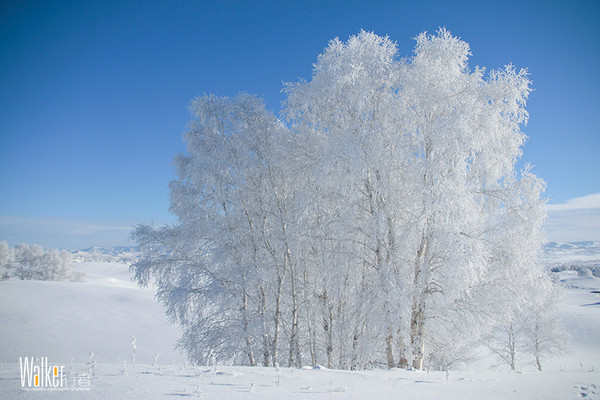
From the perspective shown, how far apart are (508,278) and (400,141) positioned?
481 centimetres

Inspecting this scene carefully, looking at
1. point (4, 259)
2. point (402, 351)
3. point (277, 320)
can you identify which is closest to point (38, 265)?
point (4, 259)

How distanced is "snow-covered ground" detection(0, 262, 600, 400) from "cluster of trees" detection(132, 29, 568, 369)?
6.32 feet

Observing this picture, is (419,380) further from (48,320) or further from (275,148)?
(48,320)

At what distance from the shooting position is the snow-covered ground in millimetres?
4219

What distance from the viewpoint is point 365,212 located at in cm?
980

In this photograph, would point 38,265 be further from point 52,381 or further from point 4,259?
point 52,381

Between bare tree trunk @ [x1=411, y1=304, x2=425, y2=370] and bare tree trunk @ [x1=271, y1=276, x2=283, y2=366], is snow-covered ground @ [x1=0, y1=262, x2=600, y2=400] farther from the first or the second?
bare tree trunk @ [x1=271, y1=276, x2=283, y2=366]

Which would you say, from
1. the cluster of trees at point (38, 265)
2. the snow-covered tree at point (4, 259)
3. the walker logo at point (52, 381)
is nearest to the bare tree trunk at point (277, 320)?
the walker logo at point (52, 381)

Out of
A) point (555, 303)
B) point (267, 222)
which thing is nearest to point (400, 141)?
point (267, 222)

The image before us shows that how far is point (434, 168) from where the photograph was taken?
7789mm

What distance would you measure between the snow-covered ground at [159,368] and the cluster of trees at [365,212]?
193cm

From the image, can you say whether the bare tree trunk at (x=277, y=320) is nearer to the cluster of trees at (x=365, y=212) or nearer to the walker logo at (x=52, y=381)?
the cluster of trees at (x=365, y=212)

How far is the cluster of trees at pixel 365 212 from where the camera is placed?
25.8 ft

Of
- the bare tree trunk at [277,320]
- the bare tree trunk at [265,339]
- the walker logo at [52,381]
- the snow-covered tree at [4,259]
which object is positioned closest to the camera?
the walker logo at [52,381]
